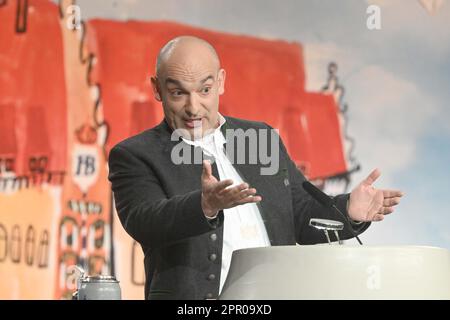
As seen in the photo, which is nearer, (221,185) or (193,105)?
(221,185)

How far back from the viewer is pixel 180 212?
4.92 feet

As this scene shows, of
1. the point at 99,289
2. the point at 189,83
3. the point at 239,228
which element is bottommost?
the point at 99,289

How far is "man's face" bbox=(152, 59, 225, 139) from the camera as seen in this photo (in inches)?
68.7

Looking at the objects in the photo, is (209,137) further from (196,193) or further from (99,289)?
(99,289)

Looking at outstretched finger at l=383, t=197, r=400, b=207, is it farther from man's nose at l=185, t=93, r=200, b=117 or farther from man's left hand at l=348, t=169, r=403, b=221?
man's nose at l=185, t=93, r=200, b=117

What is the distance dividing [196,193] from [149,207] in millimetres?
168

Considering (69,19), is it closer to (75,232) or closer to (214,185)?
(75,232)

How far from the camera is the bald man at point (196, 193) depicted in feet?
5.37

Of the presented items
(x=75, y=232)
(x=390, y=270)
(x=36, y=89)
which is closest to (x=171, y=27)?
(x=36, y=89)

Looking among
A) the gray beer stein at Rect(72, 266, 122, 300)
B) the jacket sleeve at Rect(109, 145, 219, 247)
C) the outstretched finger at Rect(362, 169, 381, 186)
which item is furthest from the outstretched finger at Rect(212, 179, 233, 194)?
the outstretched finger at Rect(362, 169, 381, 186)

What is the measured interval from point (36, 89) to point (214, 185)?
2.52 m

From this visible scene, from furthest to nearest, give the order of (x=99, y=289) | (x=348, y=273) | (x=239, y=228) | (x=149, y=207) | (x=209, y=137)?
(x=209, y=137)
(x=239, y=228)
(x=149, y=207)
(x=99, y=289)
(x=348, y=273)

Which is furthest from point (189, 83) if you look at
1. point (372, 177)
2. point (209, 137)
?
point (372, 177)

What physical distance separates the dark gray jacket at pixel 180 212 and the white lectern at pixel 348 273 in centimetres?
28
